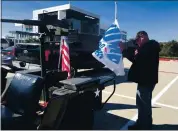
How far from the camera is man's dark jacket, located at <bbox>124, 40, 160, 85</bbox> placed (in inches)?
165

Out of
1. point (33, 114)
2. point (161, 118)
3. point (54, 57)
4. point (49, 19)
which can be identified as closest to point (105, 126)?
point (161, 118)

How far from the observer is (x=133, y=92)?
321 inches

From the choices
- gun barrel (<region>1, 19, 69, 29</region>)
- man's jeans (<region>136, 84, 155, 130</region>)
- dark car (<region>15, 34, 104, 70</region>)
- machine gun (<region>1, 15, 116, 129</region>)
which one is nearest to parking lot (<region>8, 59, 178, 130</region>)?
man's jeans (<region>136, 84, 155, 130</region>)

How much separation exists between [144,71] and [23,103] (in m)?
2.15

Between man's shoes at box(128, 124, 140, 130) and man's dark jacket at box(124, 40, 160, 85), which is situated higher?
man's dark jacket at box(124, 40, 160, 85)

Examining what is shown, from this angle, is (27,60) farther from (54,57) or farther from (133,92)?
(133,92)

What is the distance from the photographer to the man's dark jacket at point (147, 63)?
420 centimetres

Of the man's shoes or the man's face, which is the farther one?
the man's shoes

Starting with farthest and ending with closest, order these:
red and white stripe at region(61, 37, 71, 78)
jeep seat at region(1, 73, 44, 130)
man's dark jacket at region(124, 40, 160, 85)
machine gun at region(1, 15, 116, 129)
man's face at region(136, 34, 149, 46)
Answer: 1. red and white stripe at region(61, 37, 71, 78)
2. man's face at region(136, 34, 149, 46)
3. man's dark jacket at region(124, 40, 160, 85)
4. machine gun at region(1, 15, 116, 129)
5. jeep seat at region(1, 73, 44, 130)

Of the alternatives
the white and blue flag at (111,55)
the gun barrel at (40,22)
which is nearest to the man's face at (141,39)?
the white and blue flag at (111,55)

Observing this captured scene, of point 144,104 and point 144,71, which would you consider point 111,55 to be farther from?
point 144,104

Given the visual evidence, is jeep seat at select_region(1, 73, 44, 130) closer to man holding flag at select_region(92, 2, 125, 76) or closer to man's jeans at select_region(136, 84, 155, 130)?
man holding flag at select_region(92, 2, 125, 76)

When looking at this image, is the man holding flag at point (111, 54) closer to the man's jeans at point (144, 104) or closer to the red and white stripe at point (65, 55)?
the man's jeans at point (144, 104)

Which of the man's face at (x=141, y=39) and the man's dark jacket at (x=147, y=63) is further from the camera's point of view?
the man's face at (x=141, y=39)
